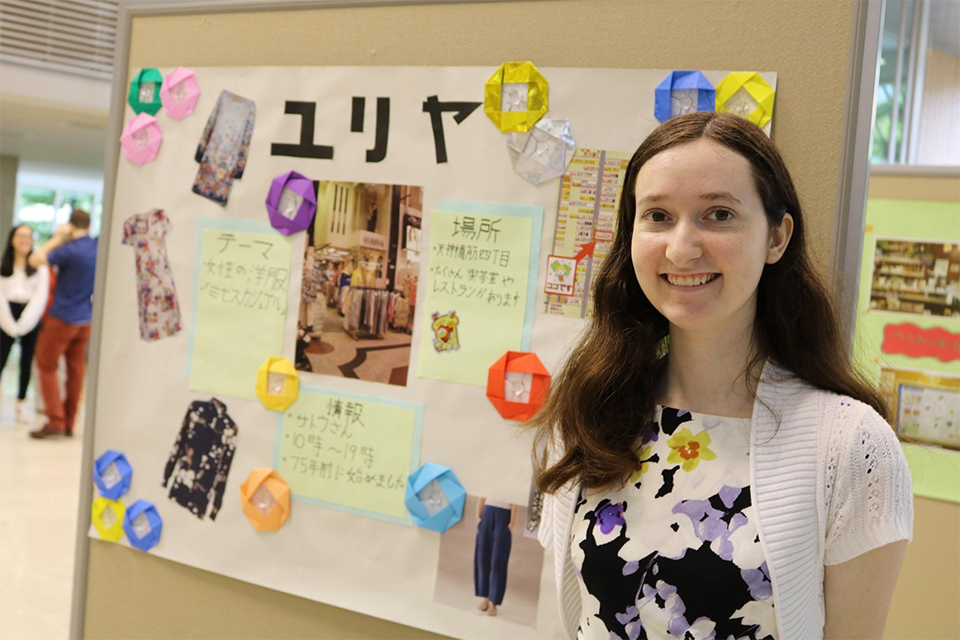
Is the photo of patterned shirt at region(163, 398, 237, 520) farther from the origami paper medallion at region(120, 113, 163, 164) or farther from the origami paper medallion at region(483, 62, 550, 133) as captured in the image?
the origami paper medallion at region(483, 62, 550, 133)

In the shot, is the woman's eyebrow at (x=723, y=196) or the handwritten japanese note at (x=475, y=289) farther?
the handwritten japanese note at (x=475, y=289)

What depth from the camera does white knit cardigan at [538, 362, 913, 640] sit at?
1095mm

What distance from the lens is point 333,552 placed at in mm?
1895

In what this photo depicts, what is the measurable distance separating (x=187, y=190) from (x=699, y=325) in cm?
138

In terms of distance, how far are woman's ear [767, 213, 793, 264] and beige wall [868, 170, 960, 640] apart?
191 cm

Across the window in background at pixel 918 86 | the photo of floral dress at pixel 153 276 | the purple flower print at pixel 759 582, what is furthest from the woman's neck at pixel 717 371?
the window in background at pixel 918 86

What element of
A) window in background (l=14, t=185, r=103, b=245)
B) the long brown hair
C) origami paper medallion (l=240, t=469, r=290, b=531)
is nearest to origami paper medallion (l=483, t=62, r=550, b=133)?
the long brown hair

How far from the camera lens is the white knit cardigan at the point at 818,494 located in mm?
1095

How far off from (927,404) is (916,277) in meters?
0.42

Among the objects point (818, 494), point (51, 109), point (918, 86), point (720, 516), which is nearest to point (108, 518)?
point (720, 516)

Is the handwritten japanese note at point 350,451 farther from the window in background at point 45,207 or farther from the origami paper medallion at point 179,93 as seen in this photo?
the window in background at point 45,207

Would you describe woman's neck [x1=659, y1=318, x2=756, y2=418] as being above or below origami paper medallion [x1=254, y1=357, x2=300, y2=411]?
above

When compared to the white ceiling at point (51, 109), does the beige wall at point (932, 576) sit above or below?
below

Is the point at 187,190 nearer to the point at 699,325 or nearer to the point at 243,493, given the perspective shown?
the point at 243,493
